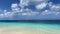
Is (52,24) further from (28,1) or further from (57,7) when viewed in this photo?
(28,1)

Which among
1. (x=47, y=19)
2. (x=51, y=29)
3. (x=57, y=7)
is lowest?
(x=51, y=29)

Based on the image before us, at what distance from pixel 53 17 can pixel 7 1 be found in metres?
0.68

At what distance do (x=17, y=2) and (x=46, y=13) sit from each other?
43cm

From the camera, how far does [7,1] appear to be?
6.29 ft

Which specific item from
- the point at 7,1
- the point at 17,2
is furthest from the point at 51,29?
the point at 7,1

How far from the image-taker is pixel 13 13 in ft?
6.21

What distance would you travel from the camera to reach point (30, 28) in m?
1.93

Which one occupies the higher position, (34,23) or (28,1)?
(28,1)

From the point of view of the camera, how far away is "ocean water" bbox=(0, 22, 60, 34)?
1.88 meters

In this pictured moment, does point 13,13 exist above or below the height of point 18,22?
above

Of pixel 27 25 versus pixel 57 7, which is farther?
pixel 27 25

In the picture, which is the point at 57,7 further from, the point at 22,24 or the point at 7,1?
the point at 7,1

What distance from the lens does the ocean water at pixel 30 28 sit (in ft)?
6.18

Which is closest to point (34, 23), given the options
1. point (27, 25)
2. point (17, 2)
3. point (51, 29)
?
point (27, 25)
